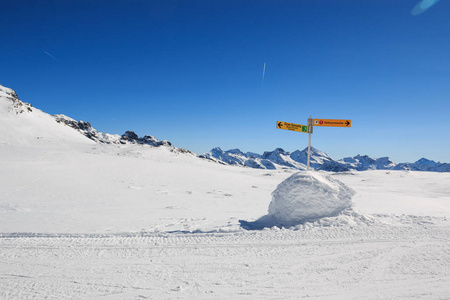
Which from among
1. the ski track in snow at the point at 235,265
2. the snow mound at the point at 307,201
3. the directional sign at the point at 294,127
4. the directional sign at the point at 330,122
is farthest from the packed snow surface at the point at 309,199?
the directional sign at the point at 330,122

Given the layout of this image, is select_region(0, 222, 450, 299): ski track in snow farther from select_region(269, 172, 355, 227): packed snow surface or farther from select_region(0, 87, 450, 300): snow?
select_region(269, 172, 355, 227): packed snow surface

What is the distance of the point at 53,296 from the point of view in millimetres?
3852

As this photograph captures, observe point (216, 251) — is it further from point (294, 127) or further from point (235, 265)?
point (294, 127)

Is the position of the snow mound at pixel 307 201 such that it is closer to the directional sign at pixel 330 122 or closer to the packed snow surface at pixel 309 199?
the packed snow surface at pixel 309 199

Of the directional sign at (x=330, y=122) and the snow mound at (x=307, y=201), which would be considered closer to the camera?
the snow mound at (x=307, y=201)

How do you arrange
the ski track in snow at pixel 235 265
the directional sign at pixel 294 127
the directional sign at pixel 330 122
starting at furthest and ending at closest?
the directional sign at pixel 294 127 → the directional sign at pixel 330 122 → the ski track in snow at pixel 235 265

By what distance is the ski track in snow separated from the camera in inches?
156

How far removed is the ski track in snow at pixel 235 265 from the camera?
396 centimetres

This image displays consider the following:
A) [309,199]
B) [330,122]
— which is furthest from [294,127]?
[309,199]

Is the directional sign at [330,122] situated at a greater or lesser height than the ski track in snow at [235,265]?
greater

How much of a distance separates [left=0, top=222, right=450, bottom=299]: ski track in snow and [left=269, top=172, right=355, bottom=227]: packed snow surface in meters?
1.23

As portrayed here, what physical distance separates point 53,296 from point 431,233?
26.9 feet

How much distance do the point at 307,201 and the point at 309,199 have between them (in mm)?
88

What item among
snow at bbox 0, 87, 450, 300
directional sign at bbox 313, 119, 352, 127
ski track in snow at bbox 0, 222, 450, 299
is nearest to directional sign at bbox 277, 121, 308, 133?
directional sign at bbox 313, 119, 352, 127
